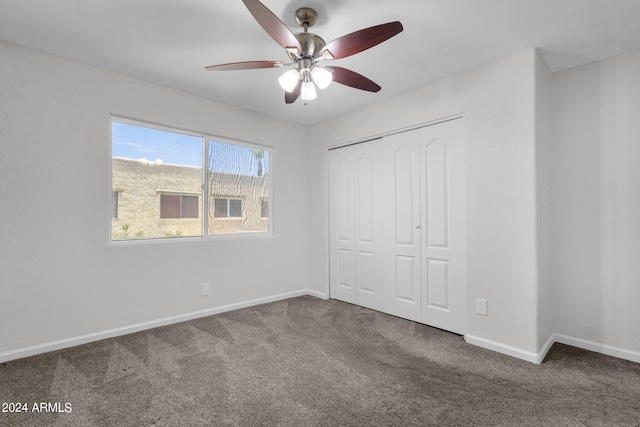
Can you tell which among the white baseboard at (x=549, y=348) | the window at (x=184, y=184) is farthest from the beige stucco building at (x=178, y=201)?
the white baseboard at (x=549, y=348)

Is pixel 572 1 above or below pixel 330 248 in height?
above

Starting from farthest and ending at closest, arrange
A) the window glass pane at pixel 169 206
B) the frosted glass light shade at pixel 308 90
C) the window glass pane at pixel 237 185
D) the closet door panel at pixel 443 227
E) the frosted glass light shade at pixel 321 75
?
1. the window glass pane at pixel 237 185
2. the window glass pane at pixel 169 206
3. the closet door panel at pixel 443 227
4. the frosted glass light shade at pixel 308 90
5. the frosted glass light shade at pixel 321 75

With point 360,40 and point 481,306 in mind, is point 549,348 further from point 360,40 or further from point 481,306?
point 360,40

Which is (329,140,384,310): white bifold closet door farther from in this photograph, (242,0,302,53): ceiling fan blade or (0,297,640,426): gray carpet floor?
(242,0,302,53): ceiling fan blade

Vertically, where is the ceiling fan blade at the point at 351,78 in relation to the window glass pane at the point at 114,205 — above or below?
above

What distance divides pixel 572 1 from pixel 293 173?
3275mm

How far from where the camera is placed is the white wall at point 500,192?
2.51 m

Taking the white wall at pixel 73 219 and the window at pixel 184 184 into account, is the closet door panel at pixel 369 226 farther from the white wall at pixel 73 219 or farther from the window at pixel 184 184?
the white wall at pixel 73 219

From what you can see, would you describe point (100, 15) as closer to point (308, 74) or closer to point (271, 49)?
point (271, 49)

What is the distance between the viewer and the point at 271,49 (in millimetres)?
2539

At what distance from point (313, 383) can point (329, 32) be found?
249 cm

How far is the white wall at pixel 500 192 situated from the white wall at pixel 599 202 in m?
0.63

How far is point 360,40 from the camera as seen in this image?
71.6 inches

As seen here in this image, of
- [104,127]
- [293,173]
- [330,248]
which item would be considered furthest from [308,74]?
[330,248]
